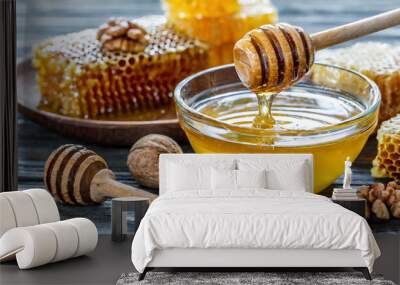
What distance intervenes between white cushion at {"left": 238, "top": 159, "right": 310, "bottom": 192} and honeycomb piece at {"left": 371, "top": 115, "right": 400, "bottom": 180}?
1.67 ft

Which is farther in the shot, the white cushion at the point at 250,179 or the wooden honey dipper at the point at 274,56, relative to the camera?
the white cushion at the point at 250,179

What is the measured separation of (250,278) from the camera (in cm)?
379

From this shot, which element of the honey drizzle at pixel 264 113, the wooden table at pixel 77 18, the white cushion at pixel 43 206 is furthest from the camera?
the wooden table at pixel 77 18

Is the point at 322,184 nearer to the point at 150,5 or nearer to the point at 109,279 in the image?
the point at 109,279

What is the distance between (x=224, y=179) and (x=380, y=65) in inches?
46.2

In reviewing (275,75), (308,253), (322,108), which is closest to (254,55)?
(275,75)

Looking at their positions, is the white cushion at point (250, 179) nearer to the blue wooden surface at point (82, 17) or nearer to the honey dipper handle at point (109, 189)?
the honey dipper handle at point (109, 189)

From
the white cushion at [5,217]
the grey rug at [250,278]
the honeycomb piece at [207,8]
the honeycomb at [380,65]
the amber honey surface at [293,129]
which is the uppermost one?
the honeycomb piece at [207,8]

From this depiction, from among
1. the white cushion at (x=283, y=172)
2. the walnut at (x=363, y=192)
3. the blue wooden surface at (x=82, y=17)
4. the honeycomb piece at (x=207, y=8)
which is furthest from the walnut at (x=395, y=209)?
the honeycomb piece at (x=207, y=8)

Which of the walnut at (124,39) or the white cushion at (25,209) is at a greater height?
the walnut at (124,39)

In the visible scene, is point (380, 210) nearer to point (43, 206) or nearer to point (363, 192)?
point (363, 192)

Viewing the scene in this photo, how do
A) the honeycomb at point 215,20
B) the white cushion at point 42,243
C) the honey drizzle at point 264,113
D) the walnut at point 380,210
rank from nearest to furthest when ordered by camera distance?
1. the white cushion at point 42,243
2. the honey drizzle at point 264,113
3. the walnut at point 380,210
4. the honeycomb at point 215,20

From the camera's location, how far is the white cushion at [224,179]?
174 inches

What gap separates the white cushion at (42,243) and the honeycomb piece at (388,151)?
5.23 ft
